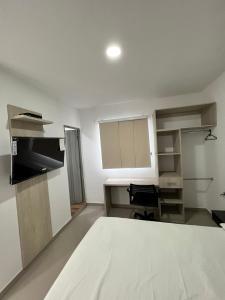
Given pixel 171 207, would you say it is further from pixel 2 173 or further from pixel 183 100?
pixel 2 173

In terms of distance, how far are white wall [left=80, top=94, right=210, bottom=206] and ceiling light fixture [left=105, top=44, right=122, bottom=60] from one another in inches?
73.8

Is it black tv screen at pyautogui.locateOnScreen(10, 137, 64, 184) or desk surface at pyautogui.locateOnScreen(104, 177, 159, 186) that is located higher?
black tv screen at pyautogui.locateOnScreen(10, 137, 64, 184)

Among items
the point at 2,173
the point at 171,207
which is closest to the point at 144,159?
the point at 171,207

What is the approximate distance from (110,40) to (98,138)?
250 centimetres

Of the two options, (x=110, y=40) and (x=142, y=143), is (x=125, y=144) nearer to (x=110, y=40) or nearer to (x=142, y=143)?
(x=142, y=143)

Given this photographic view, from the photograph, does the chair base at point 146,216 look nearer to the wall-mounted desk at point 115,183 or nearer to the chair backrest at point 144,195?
the chair backrest at point 144,195

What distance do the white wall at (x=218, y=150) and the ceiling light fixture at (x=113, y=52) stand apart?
5.59ft

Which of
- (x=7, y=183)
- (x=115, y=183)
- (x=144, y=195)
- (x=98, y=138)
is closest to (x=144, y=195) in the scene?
(x=144, y=195)

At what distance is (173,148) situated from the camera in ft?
10.9

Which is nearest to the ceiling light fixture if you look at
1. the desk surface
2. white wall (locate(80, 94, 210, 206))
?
white wall (locate(80, 94, 210, 206))

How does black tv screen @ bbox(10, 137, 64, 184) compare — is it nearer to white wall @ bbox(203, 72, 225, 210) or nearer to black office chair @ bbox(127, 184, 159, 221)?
black office chair @ bbox(127, 184, 159, 221)

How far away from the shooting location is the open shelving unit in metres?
2.93

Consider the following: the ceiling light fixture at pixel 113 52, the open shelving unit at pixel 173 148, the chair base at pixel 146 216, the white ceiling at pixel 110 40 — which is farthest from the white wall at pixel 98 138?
the ceiling light fixture at pixel 113 52

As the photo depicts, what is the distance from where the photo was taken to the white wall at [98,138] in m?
3.45
